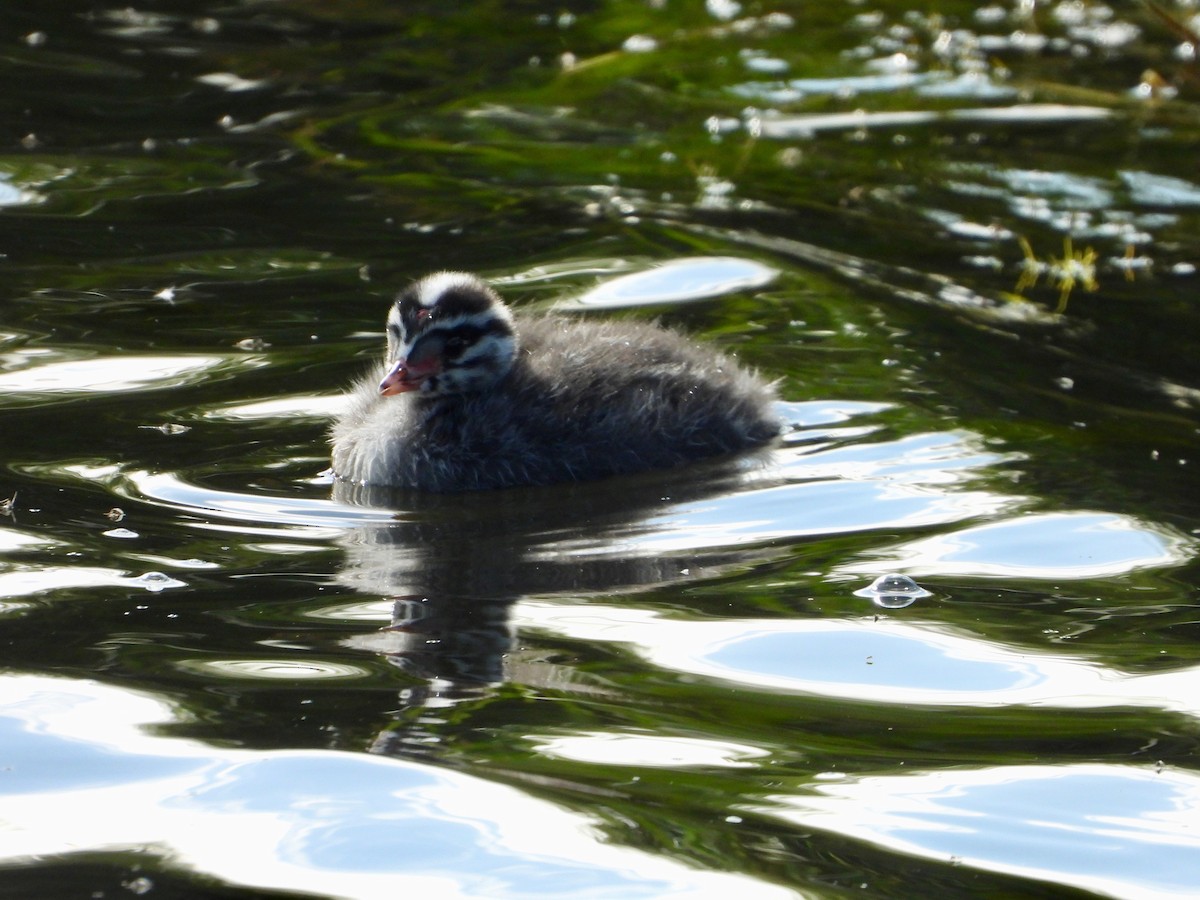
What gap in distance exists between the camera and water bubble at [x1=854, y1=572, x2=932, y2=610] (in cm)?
509

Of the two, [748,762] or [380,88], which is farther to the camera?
[380,88]

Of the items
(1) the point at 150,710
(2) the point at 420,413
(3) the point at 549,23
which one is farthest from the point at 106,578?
(3) the point at 549,23

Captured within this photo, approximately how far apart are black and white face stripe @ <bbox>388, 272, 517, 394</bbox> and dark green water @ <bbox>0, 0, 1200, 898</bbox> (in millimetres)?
501

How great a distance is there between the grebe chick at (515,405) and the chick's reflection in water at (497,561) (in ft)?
0.28

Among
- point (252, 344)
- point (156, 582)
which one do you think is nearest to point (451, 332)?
point (252, 344)

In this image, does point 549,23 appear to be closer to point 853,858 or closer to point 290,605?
point 290,605

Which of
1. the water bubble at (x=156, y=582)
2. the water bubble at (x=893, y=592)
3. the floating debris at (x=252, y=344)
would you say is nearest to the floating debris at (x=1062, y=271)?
the floating debris at (x=252, y=344)

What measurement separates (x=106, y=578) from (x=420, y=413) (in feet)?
5.81

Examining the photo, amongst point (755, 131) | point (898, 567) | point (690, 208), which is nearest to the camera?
point (898, 567)

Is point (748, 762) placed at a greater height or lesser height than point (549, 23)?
lesser

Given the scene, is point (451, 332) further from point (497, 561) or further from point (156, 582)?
point (156, 582)

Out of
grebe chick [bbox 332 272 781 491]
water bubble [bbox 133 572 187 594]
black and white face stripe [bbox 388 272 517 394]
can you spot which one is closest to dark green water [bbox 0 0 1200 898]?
water bubble [bbox 133 572 187 594]

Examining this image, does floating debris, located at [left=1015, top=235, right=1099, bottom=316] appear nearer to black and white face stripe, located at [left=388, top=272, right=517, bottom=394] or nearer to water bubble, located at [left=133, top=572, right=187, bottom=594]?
black and white face stripe, located at [left=388, top=272, right=517, bottom=394]

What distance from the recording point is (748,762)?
4.05 m
